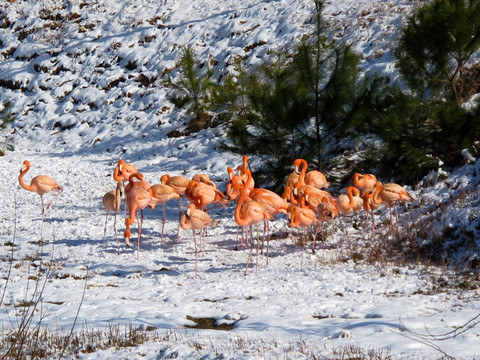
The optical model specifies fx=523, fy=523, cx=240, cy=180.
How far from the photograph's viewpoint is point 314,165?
9734 mm

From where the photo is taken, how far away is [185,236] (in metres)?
8.97

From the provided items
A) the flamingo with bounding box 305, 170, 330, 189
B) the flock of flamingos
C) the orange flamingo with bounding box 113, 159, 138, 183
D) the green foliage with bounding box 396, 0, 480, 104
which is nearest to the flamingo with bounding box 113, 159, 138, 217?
the orange flamingo with bounding box 113, 159, 138, 183

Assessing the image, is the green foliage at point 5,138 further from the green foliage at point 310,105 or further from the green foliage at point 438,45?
the green foliage at point 438,45

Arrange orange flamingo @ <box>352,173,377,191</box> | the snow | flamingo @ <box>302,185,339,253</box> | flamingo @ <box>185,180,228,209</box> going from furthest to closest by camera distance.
A: 1. orange flamingo @ <box>352,173,377,191</box>
2. flamingo @ <box>185,180,228,209</box>
3. flamingo @ <box>302,185,339,253</box>
4. the snow

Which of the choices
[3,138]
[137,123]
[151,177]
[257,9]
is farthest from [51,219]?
[257,9]

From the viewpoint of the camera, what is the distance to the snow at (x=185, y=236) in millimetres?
4574

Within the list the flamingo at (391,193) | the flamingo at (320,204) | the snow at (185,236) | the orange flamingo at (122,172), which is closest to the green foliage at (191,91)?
the snow at (185,236)

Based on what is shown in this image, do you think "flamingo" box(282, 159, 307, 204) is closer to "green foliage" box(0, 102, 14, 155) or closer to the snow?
the snow

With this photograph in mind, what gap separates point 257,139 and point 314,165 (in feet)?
3.83

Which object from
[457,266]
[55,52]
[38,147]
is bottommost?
[457,266]

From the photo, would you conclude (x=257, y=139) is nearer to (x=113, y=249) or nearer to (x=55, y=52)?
(x=113, y=249)

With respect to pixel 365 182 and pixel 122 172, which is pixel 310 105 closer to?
pixel 365 182

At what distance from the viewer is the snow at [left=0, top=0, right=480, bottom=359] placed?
15.0 ft

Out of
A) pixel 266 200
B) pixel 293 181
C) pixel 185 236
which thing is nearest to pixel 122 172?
pixel 185 236
